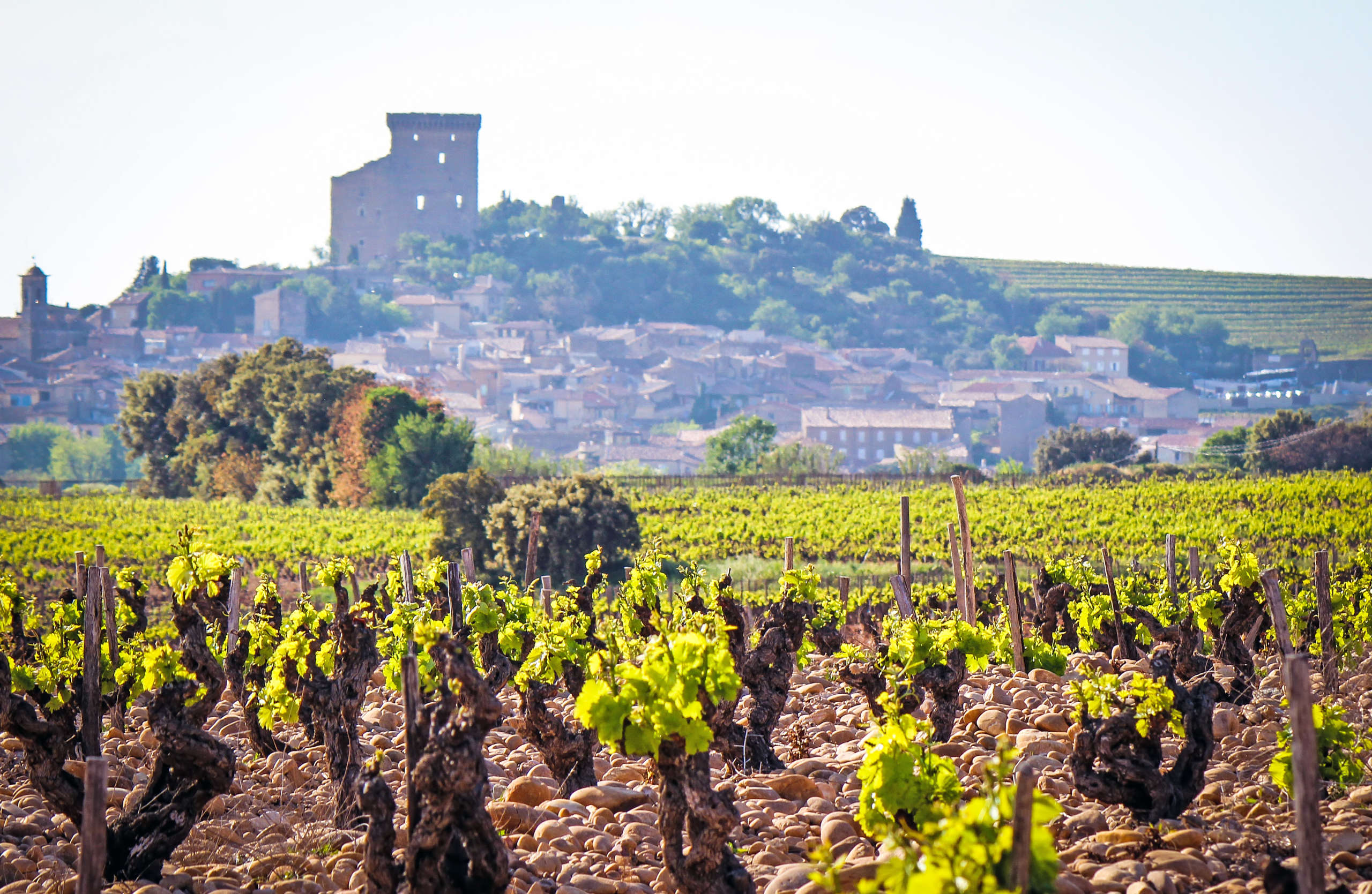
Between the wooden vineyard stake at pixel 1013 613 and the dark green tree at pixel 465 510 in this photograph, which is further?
the dark green tree at pixel 465 510

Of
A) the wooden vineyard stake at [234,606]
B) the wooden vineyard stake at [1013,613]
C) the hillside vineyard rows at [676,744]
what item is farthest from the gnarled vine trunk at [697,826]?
the wooden vineyard stake at [234,606]

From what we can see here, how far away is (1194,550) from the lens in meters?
11.0

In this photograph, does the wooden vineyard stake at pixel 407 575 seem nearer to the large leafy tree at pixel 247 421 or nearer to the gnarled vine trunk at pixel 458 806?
the gnarled vine trunk at pixel 458 806

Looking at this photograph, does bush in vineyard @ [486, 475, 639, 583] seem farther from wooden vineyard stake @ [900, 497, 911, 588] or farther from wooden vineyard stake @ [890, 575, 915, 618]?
wooden vineyard stake @ [890, 575, 915, 618]

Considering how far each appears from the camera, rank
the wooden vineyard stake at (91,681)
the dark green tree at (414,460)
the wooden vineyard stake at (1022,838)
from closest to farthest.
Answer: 1. the wooden vineyard stake at (1022,838)
2. the wooden vineyard stake at (91,681)
3. the dark green tree at (414,460)

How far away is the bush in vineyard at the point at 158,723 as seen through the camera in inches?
205

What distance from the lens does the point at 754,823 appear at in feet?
17.6

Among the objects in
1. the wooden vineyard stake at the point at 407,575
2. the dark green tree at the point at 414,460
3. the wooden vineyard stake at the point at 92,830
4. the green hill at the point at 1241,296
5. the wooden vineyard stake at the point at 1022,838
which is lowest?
the dark green tree at the point at 414,460

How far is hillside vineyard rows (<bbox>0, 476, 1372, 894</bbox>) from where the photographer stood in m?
4.41

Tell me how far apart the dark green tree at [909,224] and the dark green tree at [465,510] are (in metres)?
95.0

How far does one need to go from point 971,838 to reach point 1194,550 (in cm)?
875

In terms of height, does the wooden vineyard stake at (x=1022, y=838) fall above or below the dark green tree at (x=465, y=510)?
above

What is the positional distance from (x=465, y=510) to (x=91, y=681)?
15.9 m

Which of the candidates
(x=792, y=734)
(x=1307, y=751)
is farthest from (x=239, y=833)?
(x=1307, y=751)
